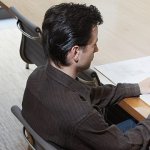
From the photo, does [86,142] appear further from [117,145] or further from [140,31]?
[140,31]

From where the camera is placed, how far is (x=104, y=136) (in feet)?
3.13

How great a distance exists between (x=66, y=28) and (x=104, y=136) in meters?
0.34

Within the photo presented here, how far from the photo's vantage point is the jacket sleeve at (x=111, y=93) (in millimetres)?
1173

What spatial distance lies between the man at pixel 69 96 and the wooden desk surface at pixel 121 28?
0.16 m

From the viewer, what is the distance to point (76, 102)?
95 cm

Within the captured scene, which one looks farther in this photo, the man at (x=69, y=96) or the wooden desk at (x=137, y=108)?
the wooden desk at (x=137, y=108)

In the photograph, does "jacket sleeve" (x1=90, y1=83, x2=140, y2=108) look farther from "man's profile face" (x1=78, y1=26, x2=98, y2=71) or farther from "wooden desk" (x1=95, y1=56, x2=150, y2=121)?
"man's profile face" (x1=78, y1=26, x2=98, y2=71)

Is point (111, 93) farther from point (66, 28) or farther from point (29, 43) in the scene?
point (29, 43)

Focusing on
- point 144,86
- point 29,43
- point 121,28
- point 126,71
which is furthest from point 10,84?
point 144,86

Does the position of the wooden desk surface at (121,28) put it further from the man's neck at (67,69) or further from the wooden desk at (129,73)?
the man's neck at (67,69)

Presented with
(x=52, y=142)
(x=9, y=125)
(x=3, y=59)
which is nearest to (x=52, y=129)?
(x=52, y=142)

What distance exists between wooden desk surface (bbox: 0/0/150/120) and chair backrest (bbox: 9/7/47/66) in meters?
0.07

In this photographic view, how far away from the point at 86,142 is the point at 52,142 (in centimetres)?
11

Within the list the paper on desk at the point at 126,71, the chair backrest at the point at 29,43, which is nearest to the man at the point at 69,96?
the paper on desk at the point at 126,71
